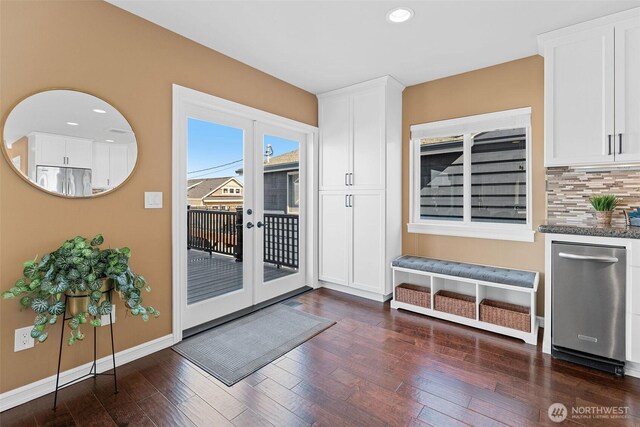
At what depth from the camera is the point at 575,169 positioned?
274 cm

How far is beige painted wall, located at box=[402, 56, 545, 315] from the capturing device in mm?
A: 2939

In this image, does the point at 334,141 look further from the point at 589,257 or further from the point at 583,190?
the point at 589,257

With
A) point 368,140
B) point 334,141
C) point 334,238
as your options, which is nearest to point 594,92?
point 368,140

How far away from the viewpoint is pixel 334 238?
13.0 feet

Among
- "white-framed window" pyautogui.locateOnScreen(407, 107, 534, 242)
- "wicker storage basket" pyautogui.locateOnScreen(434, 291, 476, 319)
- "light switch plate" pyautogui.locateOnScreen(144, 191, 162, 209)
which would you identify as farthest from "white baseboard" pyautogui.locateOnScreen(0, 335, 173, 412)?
"white-framed window" pyautogui.locateOnScreen(407, 107, 534, 242)

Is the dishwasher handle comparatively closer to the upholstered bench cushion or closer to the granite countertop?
the granite countertop

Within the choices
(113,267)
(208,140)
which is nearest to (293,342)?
(113,267)

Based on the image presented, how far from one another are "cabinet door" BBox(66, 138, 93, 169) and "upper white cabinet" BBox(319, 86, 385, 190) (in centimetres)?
255

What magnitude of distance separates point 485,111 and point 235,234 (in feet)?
9.78

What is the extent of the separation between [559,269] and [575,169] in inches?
41.1

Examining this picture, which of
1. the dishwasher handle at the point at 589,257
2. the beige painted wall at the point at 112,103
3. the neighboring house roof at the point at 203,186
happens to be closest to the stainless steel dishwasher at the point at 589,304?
the dishwasher handle at the point at 589,257

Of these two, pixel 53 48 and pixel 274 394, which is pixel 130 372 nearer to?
pixel 274 394

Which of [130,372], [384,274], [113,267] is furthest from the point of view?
[384,274]

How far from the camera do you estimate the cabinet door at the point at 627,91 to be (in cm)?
224
